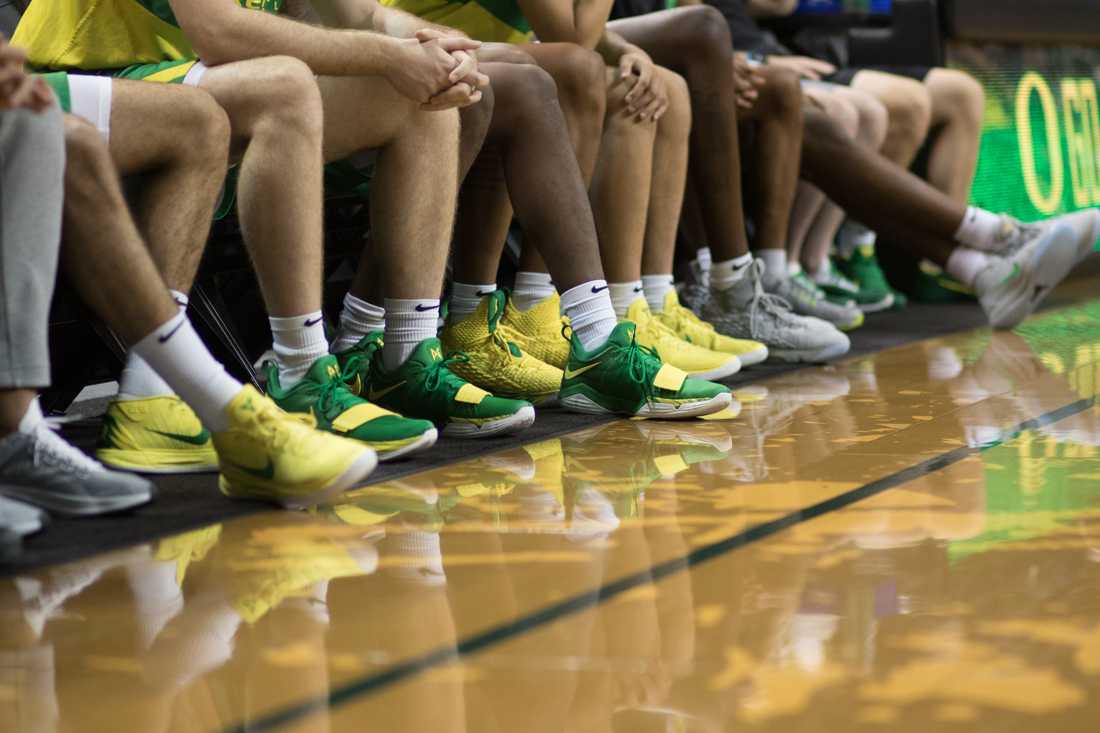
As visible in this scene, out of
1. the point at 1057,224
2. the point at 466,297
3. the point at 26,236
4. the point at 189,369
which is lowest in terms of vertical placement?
the point at 1057,224

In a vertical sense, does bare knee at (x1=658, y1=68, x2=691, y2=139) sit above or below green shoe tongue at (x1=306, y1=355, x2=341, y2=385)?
above

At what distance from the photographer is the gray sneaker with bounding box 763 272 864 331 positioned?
317 centimetres

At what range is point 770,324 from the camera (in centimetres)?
280

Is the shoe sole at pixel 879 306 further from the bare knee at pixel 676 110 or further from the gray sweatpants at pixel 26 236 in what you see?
the gray sweatpants at pixel 26 236

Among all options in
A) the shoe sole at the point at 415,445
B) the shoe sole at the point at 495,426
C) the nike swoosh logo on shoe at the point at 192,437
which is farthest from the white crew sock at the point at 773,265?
the nike swoosh logo on shoe at the point at 192,437

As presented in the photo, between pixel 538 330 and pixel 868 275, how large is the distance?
1.85m

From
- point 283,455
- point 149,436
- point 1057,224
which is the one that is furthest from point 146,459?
point 1057,224

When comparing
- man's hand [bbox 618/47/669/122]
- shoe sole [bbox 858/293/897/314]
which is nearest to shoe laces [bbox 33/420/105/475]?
man's hand [bbox 618/47/669/122]

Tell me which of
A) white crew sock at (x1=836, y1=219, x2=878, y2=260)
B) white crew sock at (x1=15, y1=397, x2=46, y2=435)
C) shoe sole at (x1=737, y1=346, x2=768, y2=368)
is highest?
white crew sock at (x1=15, y1=397, x2=46, y2=435)

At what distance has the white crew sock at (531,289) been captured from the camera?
2387 mm

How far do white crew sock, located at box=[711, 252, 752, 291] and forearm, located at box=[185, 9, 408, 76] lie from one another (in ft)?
3.72

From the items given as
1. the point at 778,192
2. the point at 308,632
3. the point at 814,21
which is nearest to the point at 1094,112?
the point at 814,21

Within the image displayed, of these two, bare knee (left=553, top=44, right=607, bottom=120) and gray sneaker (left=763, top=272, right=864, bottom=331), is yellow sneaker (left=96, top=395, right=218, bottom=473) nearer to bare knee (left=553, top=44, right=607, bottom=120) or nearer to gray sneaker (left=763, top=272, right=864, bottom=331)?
bare knee (left=553, top=44, right=607, bottom=120)

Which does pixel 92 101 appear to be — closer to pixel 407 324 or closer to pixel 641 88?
pixel 407 324
